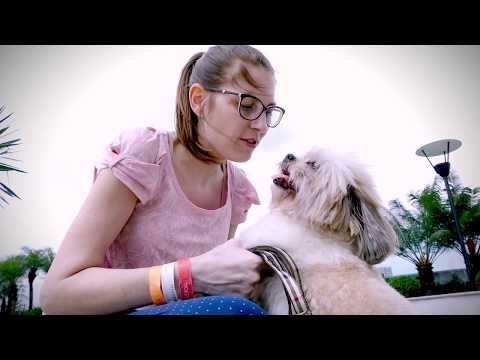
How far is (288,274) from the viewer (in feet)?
3.37

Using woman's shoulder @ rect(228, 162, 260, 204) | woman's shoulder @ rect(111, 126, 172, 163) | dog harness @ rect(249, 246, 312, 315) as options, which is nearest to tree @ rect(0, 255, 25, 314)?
woman's shoulder @ rect(111, 126, 172, 163)

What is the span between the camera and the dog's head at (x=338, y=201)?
4.02ft

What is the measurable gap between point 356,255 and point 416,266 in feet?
3.27

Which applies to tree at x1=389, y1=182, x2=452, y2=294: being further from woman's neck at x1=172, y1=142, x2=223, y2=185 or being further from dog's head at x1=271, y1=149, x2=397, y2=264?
woman's neck at x1=172, y1=142, x2=223, y2=185

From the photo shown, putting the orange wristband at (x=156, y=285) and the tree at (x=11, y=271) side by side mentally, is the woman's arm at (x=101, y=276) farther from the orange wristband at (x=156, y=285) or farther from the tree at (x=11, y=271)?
the tree at (x=11, y=271)

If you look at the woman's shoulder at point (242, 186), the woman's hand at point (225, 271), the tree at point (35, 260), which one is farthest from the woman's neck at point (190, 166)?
the tree at point (35, 260)

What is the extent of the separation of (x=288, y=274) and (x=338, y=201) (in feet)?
1.28

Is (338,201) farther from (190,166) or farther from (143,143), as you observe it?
(143,143)

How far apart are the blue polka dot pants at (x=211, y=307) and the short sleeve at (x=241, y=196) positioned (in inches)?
28.1
